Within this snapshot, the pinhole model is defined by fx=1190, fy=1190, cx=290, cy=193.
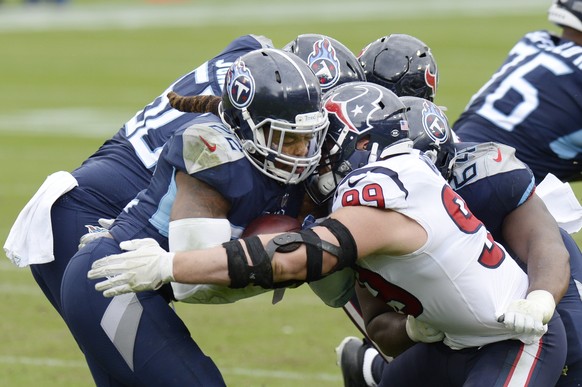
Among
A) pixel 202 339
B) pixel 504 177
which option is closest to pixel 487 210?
pixel 504 177

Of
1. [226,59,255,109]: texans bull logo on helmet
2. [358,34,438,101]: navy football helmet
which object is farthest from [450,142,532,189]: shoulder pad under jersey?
[226,59,255,109]: texans bull logo on helmet

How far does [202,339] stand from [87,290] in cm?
271

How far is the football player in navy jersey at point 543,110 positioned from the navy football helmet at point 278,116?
2810 mm

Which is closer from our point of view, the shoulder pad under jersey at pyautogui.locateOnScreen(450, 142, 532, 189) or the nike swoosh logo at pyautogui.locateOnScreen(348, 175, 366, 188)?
the nike swoosh logo at pyautogui.locateOnScreen(348, 175, 366, 188)

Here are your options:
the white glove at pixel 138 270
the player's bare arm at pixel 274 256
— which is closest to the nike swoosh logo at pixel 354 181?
the player's bare arm at pixel 274 256

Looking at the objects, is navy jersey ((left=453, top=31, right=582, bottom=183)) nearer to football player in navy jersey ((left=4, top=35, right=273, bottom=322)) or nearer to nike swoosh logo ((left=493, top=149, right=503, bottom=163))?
football player in navy jersey ((left=4, top=35, right=273, bottom=322))

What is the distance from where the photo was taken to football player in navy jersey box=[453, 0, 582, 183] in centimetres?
682

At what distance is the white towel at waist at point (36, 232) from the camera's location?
15.7 ft

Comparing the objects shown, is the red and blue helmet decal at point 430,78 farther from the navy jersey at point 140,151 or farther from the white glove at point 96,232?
the white glove at point 96,232

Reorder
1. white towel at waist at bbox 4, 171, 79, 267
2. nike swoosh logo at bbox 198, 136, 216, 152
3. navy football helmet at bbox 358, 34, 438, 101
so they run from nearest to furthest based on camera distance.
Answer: nike swoosh logo at bbox 198, 136, 216, 152, white towel at waist at bbox 4, 171, 79, 267, navy football helmet at bbox 358, 34, 438, 101

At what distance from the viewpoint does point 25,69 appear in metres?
19.9

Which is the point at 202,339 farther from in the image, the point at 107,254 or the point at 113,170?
the point at 107,254

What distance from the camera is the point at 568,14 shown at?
707 centimetres

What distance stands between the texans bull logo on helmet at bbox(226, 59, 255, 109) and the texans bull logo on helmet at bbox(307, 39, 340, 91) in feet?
2.41
